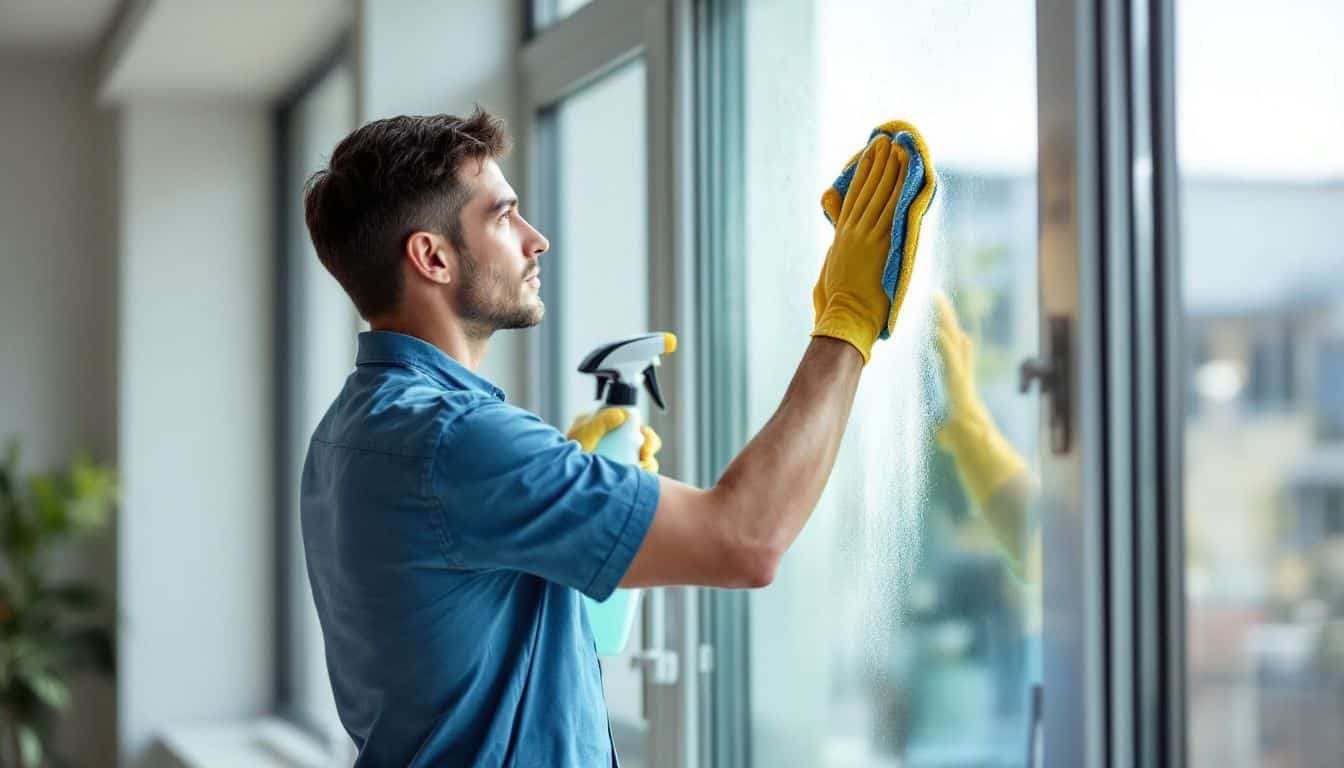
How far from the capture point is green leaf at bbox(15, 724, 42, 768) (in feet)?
13.3

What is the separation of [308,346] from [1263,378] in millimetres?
3489

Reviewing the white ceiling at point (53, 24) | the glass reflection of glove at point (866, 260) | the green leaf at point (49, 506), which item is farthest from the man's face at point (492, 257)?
the green leaf at point (49, 506)

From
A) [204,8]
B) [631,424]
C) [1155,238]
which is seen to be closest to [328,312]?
[204,8]

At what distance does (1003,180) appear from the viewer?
1.29 metres

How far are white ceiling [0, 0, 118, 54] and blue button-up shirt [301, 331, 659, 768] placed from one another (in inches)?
120

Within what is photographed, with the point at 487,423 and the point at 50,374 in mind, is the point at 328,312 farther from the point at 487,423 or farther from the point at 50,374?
the point at 487,423

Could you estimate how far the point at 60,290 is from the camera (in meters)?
4.57

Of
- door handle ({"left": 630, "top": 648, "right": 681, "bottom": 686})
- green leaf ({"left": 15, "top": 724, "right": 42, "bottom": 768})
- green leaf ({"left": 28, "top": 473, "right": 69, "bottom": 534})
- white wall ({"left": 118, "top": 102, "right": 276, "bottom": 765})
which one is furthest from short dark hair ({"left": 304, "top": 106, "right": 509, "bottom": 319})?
green leaf ({"left": 15, "top": 724, "right": 42, "bottom": 768})

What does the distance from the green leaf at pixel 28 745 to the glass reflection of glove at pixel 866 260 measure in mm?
3646

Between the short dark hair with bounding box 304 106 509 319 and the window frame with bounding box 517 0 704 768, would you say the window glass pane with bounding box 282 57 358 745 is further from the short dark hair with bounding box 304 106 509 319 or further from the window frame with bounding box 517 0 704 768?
the short dark hair with bounding box 304 106 509 319

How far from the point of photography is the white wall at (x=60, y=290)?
449cm

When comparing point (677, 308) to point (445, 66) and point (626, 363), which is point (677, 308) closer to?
point (626, 363)

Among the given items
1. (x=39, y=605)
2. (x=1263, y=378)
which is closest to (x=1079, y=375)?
(x=1263, y=378)

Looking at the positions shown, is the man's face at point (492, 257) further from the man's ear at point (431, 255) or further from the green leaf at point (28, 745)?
the green leaf at point (28, 745)
